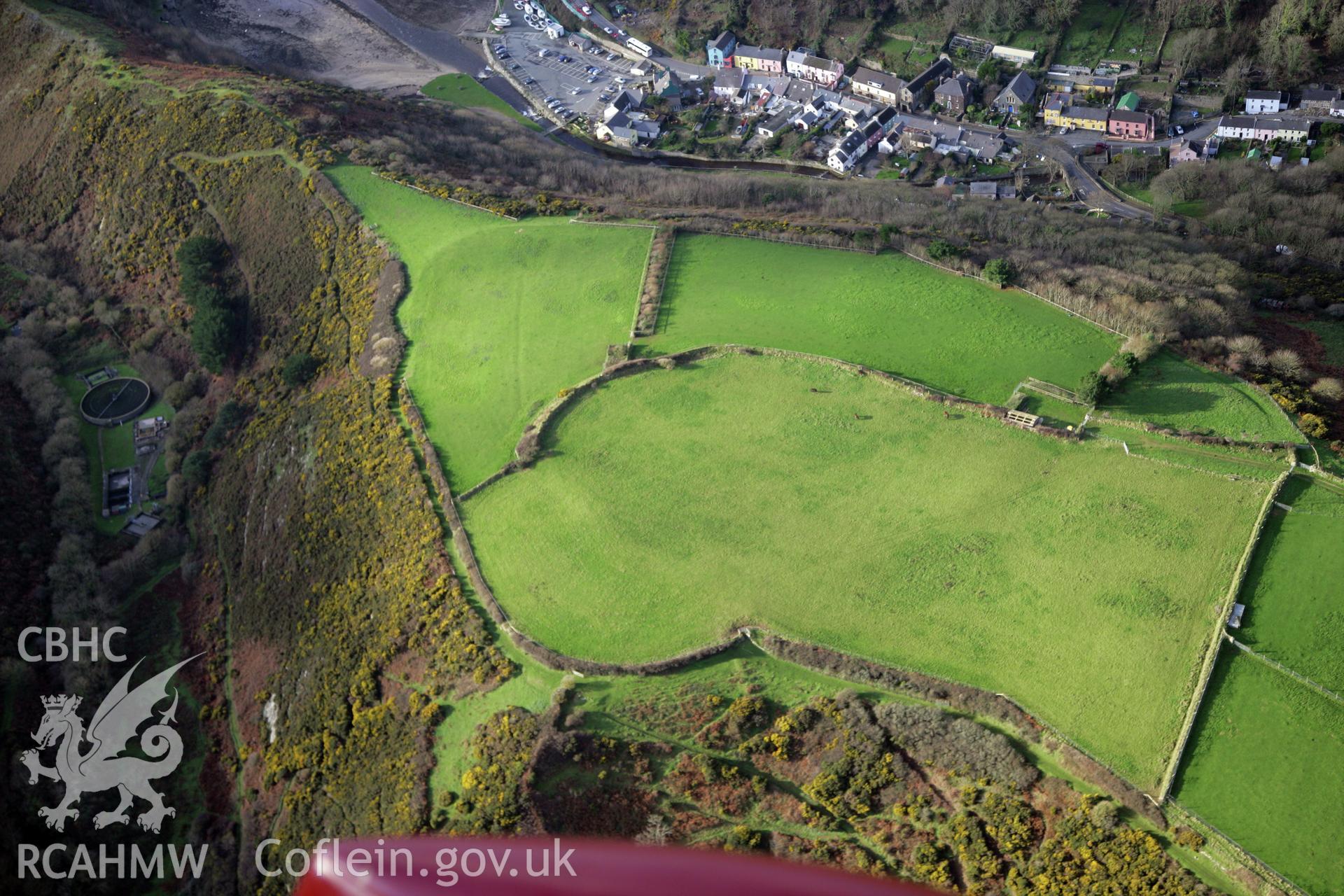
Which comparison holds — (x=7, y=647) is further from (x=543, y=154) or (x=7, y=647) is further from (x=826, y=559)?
(x=543, y=154)

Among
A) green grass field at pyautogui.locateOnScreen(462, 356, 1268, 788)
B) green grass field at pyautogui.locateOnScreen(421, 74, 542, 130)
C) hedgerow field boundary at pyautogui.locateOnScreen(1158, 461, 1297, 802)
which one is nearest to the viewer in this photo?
hedgerow field boundary at pyautogui.locateOnScreen(1158, 461, 1297, 802)

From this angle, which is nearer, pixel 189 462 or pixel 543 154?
pixel 189 462

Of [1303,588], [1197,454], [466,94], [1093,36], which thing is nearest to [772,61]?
[1093,36]

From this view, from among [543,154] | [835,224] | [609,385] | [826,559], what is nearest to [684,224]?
[835,224]

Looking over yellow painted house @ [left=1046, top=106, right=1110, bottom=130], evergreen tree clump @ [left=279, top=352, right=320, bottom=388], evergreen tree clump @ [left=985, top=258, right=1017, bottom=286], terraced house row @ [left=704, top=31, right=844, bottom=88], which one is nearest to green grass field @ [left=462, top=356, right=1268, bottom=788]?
evergreen tree clump @ [left=985, top=258, right=1017, bottom=286]

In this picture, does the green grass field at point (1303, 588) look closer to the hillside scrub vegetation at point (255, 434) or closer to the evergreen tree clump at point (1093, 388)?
the evergreen tree clump at point (1093, 388)

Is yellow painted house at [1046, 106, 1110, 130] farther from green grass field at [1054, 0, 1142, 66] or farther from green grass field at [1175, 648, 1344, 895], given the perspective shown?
green grass field at [1175, 648, 1344, 895]
